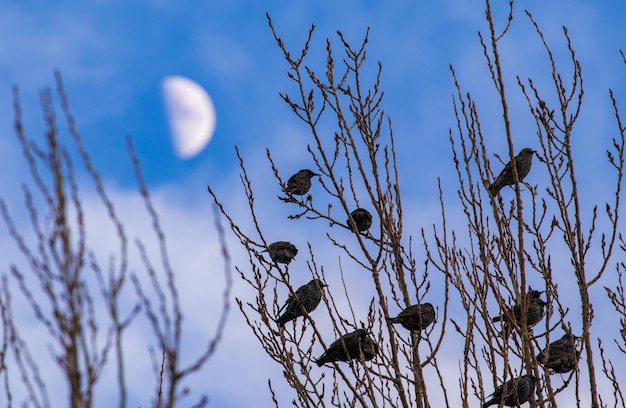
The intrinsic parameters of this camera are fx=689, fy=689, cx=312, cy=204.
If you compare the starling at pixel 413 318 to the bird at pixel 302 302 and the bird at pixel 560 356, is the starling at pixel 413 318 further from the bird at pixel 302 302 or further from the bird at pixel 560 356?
the bird at pixel 560 356

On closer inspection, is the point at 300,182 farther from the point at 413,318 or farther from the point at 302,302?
the point at 413,318

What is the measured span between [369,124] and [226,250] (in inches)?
159

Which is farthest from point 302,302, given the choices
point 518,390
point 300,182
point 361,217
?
point 518,390

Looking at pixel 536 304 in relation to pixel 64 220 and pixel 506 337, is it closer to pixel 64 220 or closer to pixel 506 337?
pixel 506 337

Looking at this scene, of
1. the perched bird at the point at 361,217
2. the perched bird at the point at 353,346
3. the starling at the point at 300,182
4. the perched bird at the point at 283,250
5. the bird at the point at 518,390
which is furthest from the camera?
the perched bird at the point at 283,250

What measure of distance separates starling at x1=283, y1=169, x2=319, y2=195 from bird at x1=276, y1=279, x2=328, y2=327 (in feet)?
4.10

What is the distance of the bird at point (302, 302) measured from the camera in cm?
666

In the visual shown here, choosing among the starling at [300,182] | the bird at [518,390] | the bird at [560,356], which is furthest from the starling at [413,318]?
the starling at [300,182]

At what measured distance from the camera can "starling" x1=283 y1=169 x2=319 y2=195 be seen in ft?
26.0

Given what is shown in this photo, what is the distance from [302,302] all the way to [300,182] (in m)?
1.83

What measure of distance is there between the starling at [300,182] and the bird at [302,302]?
125 centimetres

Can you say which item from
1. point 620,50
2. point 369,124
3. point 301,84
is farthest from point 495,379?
point 620,50

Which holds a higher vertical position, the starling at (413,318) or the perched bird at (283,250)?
the perched bird at (283,250)

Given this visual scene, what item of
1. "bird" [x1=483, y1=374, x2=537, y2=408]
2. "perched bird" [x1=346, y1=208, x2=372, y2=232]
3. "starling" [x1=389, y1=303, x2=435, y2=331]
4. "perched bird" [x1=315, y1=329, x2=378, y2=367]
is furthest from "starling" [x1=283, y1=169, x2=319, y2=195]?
"bird" [x1=483, y1=374, x2=537, y2=408]
